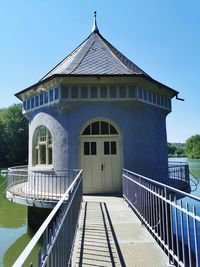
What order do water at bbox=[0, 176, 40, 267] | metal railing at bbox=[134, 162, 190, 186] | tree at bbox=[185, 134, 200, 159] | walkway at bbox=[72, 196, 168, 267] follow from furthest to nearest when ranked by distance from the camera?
tree at bbox=[185, 134, 200, 159], metal railing at bbox=[134, 162, 190, 186], water at bbox=[0, 176, 40, 267], walkway at bbox=[72, 196, 168, 267]

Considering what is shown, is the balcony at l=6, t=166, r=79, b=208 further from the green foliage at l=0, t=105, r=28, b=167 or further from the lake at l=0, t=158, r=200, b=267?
the green foliage at l=0, t=105, r=28, b=167

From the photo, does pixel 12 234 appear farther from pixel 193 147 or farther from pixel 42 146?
pixel 193 147

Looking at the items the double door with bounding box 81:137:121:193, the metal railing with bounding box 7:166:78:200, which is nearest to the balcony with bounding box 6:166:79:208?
the metal railing with bounding box 7:166:78:200

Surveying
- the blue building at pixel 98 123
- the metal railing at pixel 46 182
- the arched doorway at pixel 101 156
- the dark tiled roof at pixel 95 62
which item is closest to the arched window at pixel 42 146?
the blue building at pixel 98 123

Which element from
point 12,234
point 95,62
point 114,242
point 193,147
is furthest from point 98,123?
point 193,147

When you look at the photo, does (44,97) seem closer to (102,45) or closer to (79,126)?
(79,126)

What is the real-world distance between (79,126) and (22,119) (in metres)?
45.4

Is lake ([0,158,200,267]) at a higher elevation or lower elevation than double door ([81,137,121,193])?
lower

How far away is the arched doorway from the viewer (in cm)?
1284

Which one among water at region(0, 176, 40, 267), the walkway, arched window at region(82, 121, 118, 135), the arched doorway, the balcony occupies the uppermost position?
arched window at region(82, 121, 118, 135)

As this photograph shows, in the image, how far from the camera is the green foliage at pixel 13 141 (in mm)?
52219

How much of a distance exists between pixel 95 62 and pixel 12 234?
1021cm

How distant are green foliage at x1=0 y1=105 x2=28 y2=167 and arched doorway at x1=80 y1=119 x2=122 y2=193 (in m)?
41.9

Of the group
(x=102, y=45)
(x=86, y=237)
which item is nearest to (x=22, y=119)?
(x=102, y=45)
